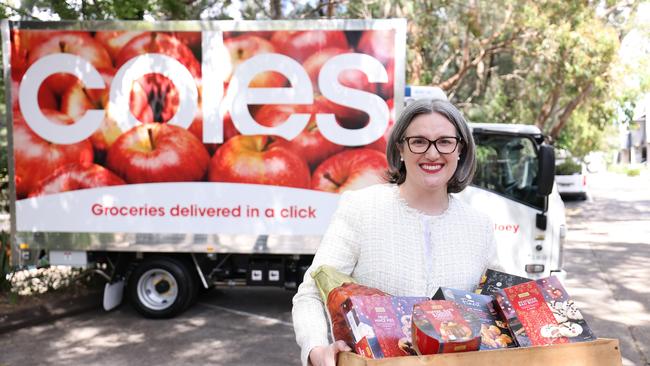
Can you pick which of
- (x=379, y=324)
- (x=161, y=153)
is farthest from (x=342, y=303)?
(x=161, y=153)

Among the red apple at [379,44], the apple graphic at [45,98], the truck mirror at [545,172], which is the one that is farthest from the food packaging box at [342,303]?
the apple graphic at [45,98]

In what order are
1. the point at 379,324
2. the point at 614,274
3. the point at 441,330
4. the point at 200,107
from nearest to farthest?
the point at 441,330 < the point at 379,324 < the point at 200,107 < the point at 614,274

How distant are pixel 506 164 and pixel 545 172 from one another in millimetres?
654

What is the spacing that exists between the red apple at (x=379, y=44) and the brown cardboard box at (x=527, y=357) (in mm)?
5102

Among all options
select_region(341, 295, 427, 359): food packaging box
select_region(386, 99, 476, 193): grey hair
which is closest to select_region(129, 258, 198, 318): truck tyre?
select_region(386, 99, 476, 193): grey hair

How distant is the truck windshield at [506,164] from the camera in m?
7.09

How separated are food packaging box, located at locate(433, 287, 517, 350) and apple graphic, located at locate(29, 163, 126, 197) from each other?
18.7ft

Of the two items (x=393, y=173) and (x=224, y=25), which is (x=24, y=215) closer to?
(x=224, y=25)

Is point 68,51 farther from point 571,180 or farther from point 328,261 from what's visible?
point 571,180

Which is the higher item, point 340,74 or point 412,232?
point 340,74

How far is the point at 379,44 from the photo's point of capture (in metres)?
6.46

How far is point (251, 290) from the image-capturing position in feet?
30.5

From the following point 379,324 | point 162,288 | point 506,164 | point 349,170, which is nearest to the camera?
point 379,324

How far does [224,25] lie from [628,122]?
55.2ft
